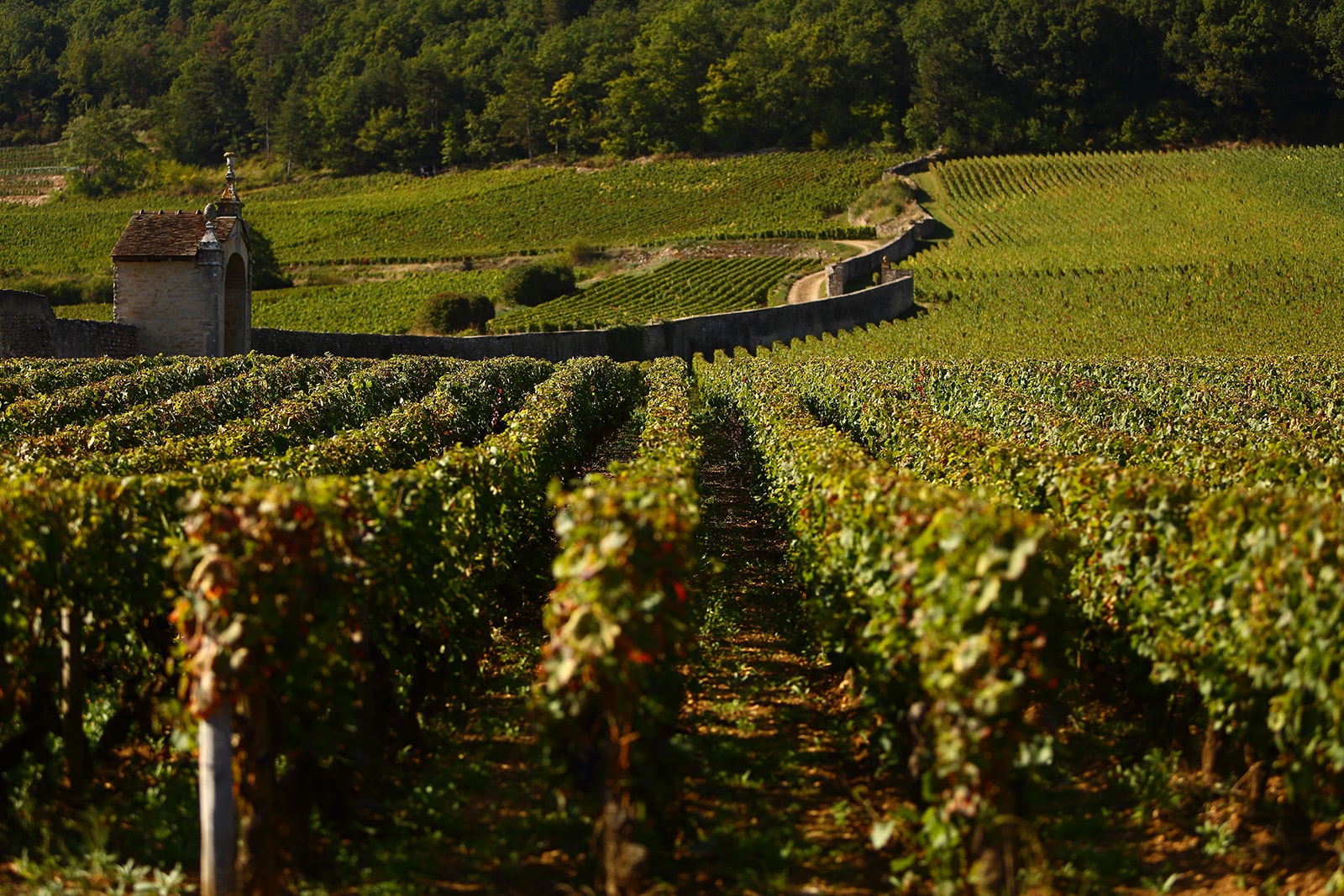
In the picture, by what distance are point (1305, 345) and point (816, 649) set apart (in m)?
31.2

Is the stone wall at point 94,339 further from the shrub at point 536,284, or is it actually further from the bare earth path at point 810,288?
the shrub at point 536,284

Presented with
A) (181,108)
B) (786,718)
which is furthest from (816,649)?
→ (181,108)

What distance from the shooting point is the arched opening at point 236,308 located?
106ft

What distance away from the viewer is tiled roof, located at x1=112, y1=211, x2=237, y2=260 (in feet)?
98.5

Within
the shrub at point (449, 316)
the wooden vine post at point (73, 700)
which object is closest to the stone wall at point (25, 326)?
the shrub at point (449, 316)

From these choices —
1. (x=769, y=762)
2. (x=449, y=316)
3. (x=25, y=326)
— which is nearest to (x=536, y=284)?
(x=449, y=316)

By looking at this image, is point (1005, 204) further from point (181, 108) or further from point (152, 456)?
point (181, 108)

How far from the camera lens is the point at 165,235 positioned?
30.5 metres

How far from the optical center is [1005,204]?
69.4m

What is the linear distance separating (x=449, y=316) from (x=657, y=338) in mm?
8988

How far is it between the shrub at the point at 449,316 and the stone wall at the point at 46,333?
1692 centimetres

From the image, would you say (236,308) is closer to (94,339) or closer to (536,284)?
(94,339)

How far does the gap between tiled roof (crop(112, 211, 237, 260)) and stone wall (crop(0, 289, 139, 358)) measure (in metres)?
1.85

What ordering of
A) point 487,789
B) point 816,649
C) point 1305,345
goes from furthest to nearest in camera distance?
point 1305,345
point 816,649
point 487,789
